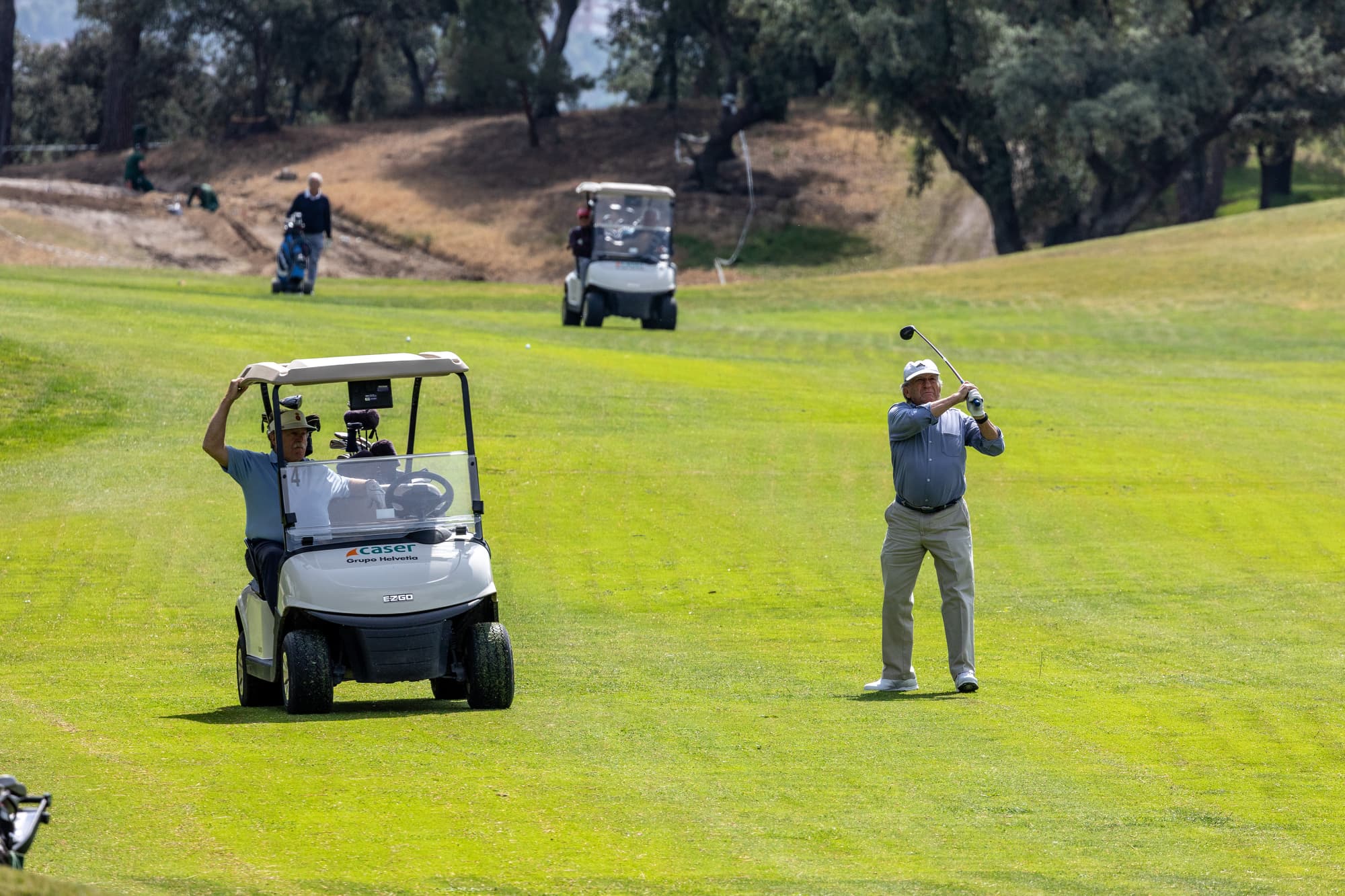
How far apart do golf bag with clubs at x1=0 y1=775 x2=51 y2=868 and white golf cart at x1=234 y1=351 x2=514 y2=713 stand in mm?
4512

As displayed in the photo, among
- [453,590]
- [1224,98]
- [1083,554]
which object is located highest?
[1224,98]

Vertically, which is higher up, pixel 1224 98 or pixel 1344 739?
pixel 1224 98

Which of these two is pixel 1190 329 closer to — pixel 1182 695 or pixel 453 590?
pixel 1182 695

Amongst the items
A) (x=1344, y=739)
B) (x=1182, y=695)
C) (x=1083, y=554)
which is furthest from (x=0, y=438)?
(x=1344, y=739)

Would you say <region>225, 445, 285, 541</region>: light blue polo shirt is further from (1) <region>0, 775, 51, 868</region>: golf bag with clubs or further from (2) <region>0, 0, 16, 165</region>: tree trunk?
(2) <region>0, 0, 16, 165</region>: tree trunk

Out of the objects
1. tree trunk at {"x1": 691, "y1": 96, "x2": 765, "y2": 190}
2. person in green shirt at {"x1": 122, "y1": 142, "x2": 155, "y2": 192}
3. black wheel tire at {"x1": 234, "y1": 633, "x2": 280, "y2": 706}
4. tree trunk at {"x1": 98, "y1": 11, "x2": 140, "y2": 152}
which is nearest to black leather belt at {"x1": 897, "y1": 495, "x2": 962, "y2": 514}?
black wheel tire at {"x1": 234, "y1": 633, "x2": 280, "y2": 706}

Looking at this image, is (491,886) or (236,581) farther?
(236,581)

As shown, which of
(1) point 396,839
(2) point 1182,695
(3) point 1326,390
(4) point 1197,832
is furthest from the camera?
(3) point 1326,390

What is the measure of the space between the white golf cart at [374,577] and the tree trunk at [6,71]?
65110mm

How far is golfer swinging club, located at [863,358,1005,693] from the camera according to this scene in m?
10.2

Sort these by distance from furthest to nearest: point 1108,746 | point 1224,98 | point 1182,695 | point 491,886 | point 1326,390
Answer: point 1224,98
point 1326,390
point 1182,695
point 1108,746
point 491,886

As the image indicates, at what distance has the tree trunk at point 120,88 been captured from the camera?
72.5 meters

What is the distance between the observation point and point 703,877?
6.43 meters

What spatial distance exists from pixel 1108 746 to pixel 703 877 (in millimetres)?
3218
